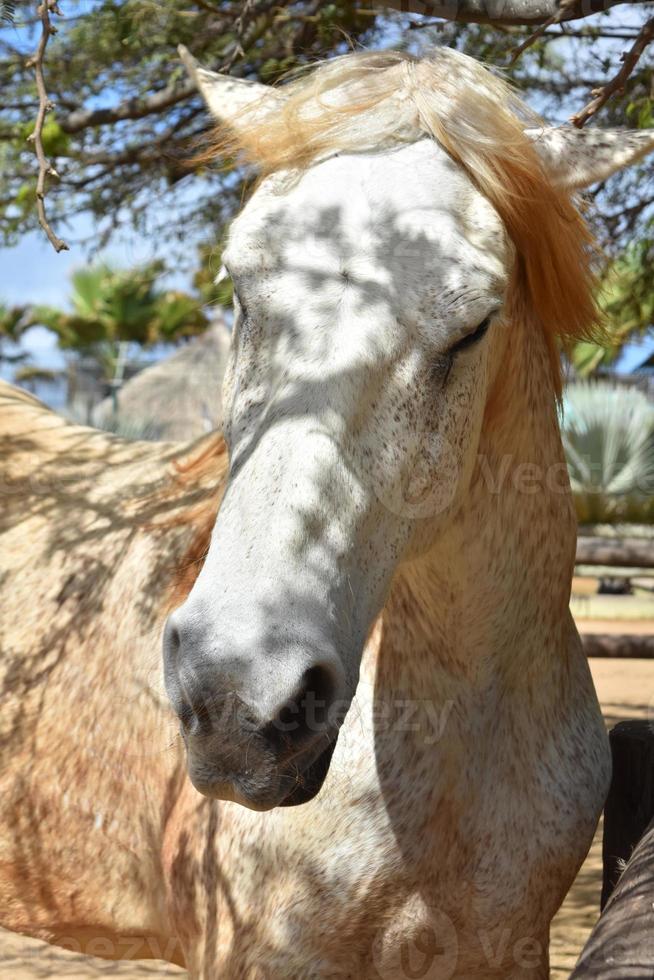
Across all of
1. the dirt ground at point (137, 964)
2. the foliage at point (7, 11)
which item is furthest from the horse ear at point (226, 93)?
the dirt ground at point (137, 964)

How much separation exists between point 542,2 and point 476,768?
1943mm

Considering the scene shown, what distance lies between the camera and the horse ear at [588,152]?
6.95 ft

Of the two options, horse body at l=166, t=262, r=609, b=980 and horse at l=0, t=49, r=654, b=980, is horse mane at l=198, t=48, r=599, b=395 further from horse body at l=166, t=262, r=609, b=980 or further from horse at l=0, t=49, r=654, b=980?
horse body at l=166, t=262, r=609, b=980

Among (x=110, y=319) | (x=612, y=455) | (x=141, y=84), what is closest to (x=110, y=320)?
(x=110, y=319)

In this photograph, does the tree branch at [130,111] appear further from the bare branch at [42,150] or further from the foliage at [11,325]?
the foliage at [11,325]

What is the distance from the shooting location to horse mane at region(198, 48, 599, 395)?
2.10 meters

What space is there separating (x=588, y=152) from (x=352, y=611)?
1.07 m

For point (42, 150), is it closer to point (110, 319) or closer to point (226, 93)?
point (226, 93)

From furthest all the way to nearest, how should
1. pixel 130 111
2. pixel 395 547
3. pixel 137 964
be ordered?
pixel 130 111 < pixel 137 964 < pixel 395 547

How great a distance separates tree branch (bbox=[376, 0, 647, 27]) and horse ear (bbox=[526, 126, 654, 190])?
0.68m

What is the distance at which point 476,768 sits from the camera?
2303 millimetres

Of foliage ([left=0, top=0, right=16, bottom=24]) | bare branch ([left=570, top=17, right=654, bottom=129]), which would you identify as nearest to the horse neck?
bare branch ([left=570, top=17, right=654, bottom=129])

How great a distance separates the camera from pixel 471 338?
1.95 m

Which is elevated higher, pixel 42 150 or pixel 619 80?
pixel 619 80
